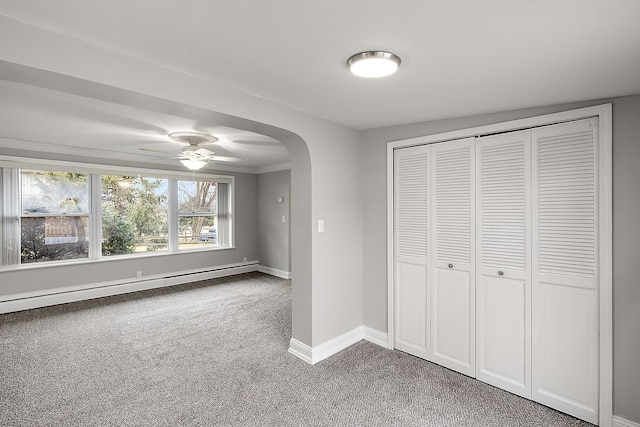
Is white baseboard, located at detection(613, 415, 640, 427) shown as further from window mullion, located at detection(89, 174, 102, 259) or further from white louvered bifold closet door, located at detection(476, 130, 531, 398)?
window mullion, located at detection(89, 174, 102, 259)

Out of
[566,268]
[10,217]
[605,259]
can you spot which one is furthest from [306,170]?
[10,217]

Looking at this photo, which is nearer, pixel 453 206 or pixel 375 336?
pixel 453 206

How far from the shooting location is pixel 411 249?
310 centimetres

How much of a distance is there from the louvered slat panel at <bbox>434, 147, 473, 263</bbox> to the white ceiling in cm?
50

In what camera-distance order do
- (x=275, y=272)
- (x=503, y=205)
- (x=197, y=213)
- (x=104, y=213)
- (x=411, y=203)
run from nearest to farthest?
1. (x=503, y=205)
2. (x=411, y=203)
3. (x=104, y=213)
4. (x=197, y=213)
5. (x=275, y=272)

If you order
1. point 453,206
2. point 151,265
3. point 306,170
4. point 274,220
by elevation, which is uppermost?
point 306,170

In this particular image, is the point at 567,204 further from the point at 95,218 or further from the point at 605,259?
the point at 95,218

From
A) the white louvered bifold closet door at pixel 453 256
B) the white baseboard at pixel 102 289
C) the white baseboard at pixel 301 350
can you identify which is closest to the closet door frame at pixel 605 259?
the white louvered bifold closet door at pixel 453 256

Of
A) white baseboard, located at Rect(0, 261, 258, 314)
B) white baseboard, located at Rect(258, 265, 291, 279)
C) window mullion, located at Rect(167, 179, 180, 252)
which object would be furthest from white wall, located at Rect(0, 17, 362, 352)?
window mullion, located at Rect(167, 179, 180, 252)

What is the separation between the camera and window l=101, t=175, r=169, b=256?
5340 mm

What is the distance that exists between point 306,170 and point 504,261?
6.07 feet

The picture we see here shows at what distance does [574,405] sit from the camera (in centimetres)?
226

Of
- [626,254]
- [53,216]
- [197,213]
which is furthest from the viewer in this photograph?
[197,213]

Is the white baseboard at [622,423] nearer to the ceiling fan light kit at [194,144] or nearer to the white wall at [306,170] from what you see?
the white wall at [306,170]
